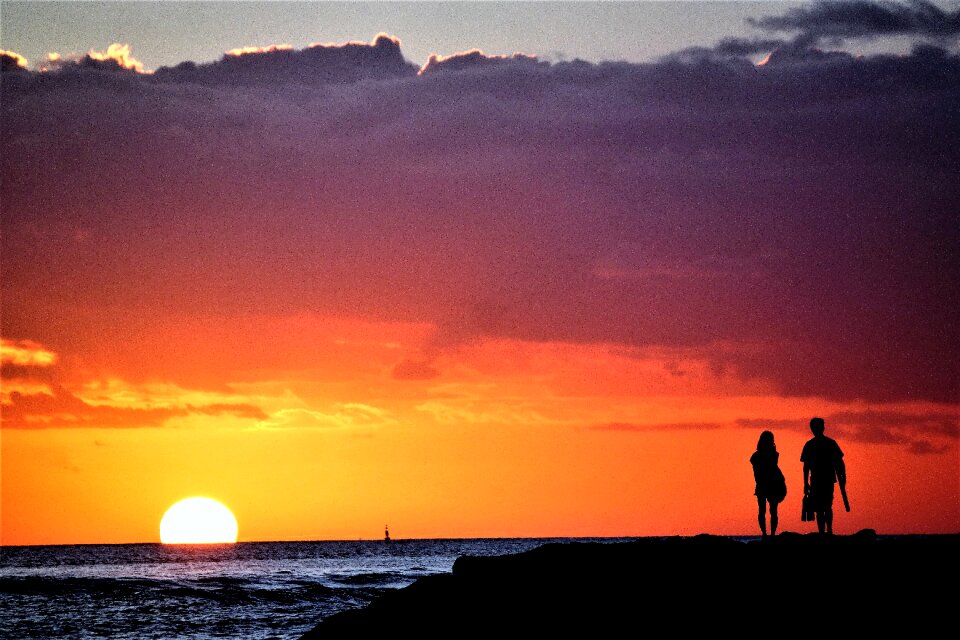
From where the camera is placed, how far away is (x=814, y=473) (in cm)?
2064

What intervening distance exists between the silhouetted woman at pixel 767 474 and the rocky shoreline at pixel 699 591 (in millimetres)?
2383

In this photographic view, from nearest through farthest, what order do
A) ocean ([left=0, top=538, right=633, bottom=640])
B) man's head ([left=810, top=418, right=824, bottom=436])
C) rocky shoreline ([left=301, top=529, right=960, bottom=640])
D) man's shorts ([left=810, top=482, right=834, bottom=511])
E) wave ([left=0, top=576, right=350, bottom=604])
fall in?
rocky shoreline ([left=301, top=529, right=960, bottom=640]) < man's head ([left=810, top=418, right=824, bottom=436]) < man's shorts ([left=810, top=482, right=834, bottom=511]) < ocean ([left=0, top=538, right=633, bottom=640]) < wave ([left=0, top=576, right=350, bottom=604])

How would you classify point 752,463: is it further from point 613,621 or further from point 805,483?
point 613,621

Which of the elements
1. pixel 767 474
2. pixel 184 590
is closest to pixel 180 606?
pixel 184 590

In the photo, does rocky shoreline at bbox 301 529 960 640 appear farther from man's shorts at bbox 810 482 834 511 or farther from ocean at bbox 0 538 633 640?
ocean at bbox 0 538 633 640

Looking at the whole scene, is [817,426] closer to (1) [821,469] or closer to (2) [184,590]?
(1) [821,469]

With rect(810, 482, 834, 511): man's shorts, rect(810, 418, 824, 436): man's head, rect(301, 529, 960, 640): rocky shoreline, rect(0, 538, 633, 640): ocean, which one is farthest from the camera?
rect(0, 538, 633, 640): ocean

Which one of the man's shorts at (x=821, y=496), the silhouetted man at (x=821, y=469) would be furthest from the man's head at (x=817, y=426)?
the man's shorts at (x=821, y=496)

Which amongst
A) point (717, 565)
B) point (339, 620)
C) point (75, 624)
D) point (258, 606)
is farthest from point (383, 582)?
point (717, 565)

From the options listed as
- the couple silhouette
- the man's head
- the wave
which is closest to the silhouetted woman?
the couple silhouette

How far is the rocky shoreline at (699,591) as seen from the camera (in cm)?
1644

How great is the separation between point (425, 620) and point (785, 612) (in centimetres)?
615

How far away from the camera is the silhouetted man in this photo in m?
20.5

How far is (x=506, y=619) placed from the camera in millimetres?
18188
